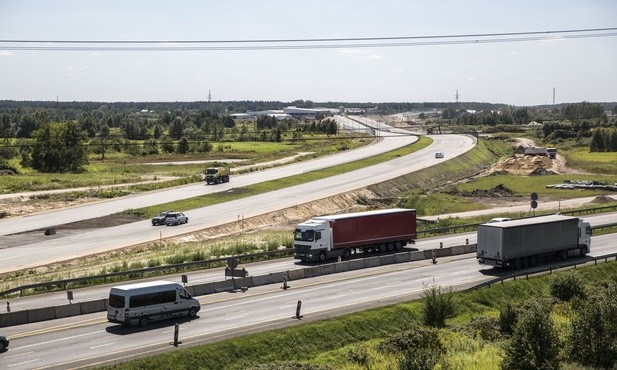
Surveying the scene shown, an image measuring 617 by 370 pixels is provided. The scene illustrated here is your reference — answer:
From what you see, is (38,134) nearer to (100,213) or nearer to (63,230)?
(100,213)

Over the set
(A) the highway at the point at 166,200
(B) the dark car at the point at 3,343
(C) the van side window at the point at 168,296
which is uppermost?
(C) the van side window at the point at 168,296

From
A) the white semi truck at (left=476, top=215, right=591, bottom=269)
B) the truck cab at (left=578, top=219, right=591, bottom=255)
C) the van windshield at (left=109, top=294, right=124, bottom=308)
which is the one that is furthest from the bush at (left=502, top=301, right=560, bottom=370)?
the truck cab at (left=578, top=219, right=591, bottom=255)

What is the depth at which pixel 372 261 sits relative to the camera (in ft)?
184

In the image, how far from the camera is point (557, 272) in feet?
170

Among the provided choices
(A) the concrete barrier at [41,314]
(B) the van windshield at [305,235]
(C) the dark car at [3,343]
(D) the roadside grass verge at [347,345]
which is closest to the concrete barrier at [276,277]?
(B) the van windshield at [305,235]

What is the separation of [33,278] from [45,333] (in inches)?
723

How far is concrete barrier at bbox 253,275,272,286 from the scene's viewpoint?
48.0 meters

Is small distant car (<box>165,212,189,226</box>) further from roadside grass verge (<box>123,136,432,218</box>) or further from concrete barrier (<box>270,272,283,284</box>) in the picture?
concrete barrier (<box>270,272,283,284</box>)

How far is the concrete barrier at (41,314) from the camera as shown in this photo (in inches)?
1503

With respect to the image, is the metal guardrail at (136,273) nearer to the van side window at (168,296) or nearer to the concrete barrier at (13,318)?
the concrete barrier at (13,318)

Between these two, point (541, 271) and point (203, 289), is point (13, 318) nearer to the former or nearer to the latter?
point (203, 289)

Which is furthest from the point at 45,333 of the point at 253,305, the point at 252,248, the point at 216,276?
the point at 252,248

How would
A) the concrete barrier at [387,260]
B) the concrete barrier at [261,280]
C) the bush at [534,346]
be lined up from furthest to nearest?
the concrete barrier at [387,260] → the concrete barrier at [261,280] → the bush at [534,346]

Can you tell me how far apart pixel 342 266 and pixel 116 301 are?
68.1 feet
